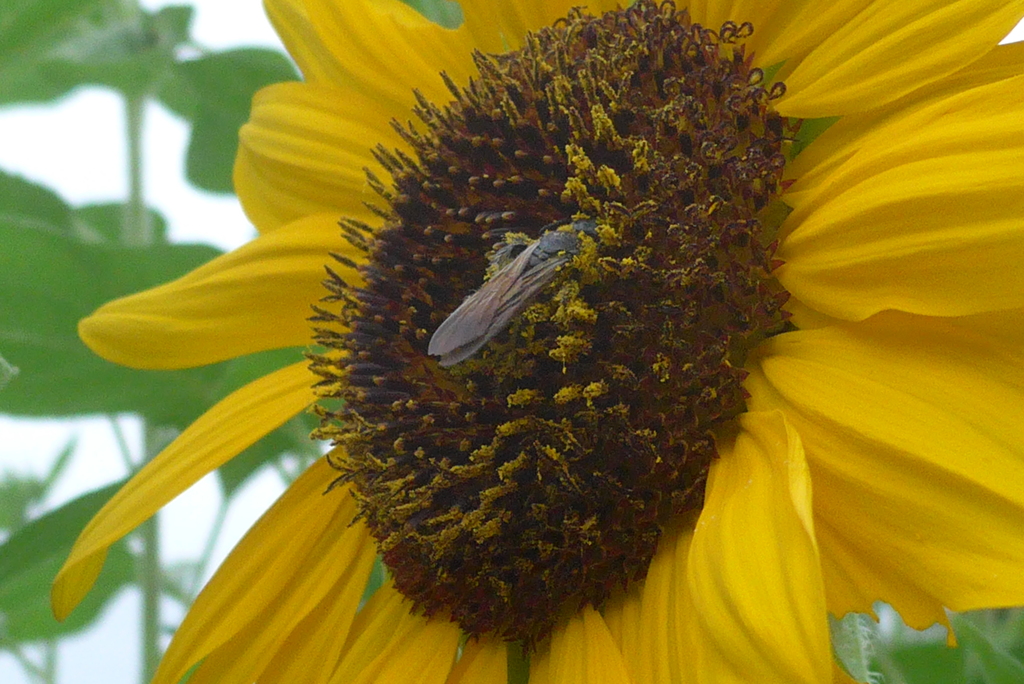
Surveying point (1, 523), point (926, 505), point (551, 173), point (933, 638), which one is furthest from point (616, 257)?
point (1, 523)

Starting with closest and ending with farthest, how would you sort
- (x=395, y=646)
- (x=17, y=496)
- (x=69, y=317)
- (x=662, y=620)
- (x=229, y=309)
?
(x=662, y=620)
(x=395, y=646)
(x=229, y=309)
(x=69, y=317)
(x=17, y=496)

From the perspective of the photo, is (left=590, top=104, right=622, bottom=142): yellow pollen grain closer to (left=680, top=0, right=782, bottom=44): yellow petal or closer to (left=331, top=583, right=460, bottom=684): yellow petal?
(left=680, top=0, right=782, bottom=44): yellow petal

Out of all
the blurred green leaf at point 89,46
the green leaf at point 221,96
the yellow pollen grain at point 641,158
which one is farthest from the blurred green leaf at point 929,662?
the blurred green leaf at point 89,46

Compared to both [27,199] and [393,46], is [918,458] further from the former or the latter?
[27,199]

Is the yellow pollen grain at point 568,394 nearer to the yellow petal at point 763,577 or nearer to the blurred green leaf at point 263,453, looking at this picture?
the yellow petal at point 763,577

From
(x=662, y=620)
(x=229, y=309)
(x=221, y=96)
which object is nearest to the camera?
(x=662, y=620)

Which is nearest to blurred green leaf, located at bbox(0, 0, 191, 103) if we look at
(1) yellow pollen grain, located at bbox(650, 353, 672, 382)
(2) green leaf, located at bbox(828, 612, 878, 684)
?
(1) yellow pollen grain, located at bbox(650, 353, 672, 382)

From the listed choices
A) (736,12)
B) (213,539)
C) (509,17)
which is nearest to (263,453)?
(213,539)
